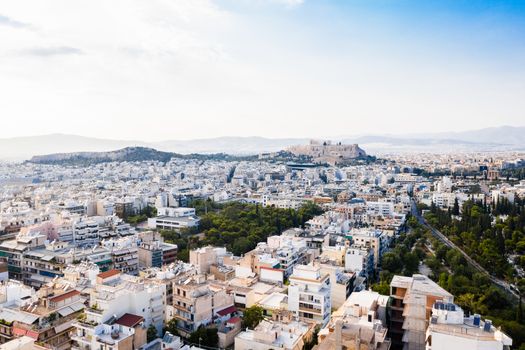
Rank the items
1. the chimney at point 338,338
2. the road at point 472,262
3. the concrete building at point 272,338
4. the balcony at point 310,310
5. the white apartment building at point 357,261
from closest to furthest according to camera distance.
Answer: the chimney at point 338,338, the concrete building at point 272,338, the balcony at point 310,310, the road at point 472,262, the white apartment building at point 357,261

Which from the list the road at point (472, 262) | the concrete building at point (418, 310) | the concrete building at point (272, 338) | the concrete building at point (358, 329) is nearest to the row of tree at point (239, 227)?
the road at point (472, 262)

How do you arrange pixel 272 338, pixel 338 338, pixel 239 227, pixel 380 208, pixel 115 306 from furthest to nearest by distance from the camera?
pixel 380 208 → pixel 239 227 → pixel 115 306 → pixel 272 338 → pixel 338 338

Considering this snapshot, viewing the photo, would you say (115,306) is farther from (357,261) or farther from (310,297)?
(357,261)

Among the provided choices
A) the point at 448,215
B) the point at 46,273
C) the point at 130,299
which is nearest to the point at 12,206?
the point at 46,273

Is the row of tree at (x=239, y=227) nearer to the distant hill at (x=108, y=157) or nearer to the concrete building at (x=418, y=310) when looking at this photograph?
the concrete building at (x=418, y=310)

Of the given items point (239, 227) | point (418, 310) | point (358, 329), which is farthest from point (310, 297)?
point (239, 227)

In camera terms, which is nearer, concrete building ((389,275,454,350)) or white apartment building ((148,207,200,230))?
concrete building ((389,275,454,350))

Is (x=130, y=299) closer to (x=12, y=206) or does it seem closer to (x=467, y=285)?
(x=467, y=285)

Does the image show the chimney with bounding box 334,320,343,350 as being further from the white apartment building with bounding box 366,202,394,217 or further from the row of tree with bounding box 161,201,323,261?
the white apartment building with bounding box 366,202,394,217

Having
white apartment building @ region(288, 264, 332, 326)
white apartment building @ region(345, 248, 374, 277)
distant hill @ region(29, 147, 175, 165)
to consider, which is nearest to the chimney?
white apartment building @ region(288, 264, 332, 326)
